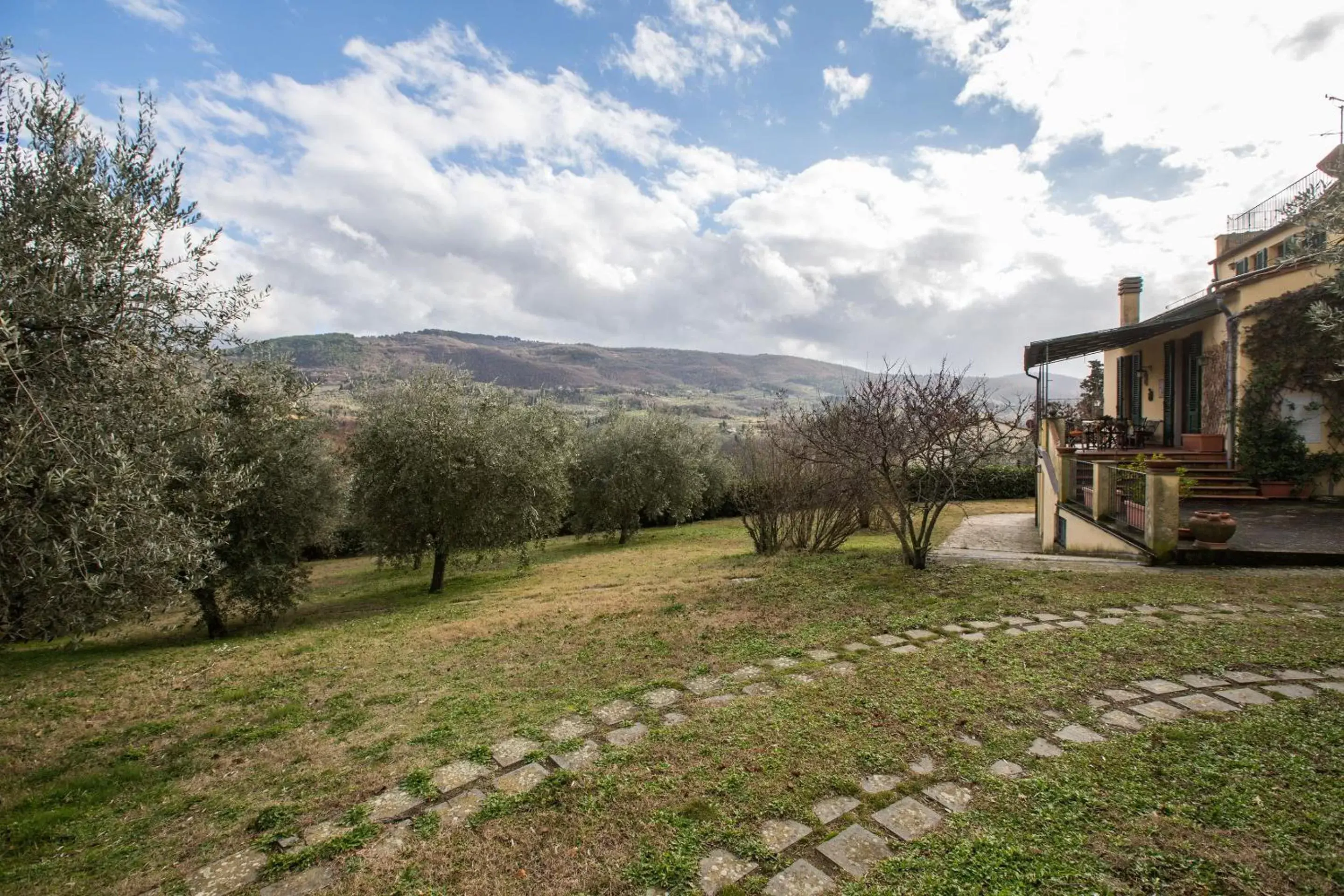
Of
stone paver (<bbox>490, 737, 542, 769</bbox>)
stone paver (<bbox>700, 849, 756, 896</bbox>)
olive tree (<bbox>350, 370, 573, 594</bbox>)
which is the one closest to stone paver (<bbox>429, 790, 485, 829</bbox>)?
stone paver (<bbox>490, 737, 542, 769</bbox>)

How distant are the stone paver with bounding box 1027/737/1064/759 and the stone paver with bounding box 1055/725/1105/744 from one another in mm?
117

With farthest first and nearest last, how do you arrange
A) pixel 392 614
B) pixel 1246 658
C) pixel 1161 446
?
pixel 1161 446 < pixel 392 614 < pixel 1246 658

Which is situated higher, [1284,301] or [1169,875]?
[1284,301]

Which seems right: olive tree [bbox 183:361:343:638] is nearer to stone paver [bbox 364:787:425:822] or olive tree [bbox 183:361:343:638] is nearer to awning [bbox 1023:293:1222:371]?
stone paver [bbox 364:787:425:822]

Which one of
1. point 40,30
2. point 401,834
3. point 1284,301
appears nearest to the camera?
point 401,834

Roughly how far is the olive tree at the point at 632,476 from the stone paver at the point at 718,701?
1857 cm

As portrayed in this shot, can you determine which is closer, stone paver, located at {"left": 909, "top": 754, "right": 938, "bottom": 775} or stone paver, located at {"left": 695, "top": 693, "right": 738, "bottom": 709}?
stone paver, located at {"left": 909, "top": 754, "right": 938, "bottom": 775}

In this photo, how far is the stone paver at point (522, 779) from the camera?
359cm

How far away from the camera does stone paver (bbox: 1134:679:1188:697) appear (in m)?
4.54

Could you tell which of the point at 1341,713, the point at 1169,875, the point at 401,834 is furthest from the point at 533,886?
the point at 1341,713

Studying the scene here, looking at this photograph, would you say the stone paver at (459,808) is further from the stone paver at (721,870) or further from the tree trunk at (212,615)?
the tree trunk at (212,615)

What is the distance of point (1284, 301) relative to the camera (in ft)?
43.8

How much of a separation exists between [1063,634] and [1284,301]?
43.3 feet

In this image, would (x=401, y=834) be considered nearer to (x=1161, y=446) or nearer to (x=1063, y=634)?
(x=1063, y=634)
